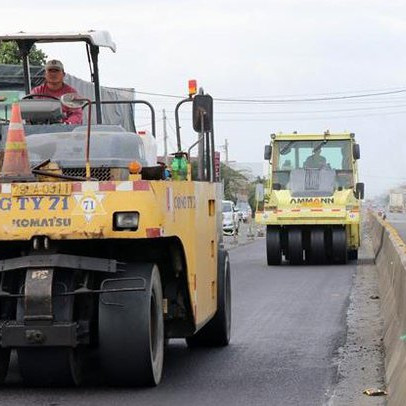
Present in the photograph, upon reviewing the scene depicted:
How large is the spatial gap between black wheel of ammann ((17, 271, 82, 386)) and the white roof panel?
2.77 metres

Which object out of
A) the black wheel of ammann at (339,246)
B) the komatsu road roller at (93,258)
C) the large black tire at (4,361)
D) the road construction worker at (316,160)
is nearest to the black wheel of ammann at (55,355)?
the komatsu road roller at (93,258)

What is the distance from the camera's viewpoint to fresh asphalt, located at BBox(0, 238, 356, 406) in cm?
784

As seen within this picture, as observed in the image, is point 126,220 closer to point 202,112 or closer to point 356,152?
point 202,112

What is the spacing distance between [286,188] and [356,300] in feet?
34.0

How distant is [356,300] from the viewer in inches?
623

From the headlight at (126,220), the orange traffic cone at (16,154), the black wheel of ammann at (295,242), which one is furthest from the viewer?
the black wheel of ammann at (295,242)

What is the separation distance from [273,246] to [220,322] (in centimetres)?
1451

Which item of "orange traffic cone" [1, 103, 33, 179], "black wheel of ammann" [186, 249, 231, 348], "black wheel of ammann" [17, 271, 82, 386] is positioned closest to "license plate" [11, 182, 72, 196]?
"orange traffic cone" [1, 103, 33, 179]

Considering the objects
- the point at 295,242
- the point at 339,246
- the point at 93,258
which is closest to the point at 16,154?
Answer: the point at 93,258

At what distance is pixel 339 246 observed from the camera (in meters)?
24.5

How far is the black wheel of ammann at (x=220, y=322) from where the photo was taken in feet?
33.9

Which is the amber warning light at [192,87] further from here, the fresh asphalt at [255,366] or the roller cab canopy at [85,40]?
the fresh asphalt at [255,366]

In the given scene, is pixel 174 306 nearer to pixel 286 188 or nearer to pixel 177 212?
pixel 177 212

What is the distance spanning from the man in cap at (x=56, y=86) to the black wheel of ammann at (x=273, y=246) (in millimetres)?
15382
